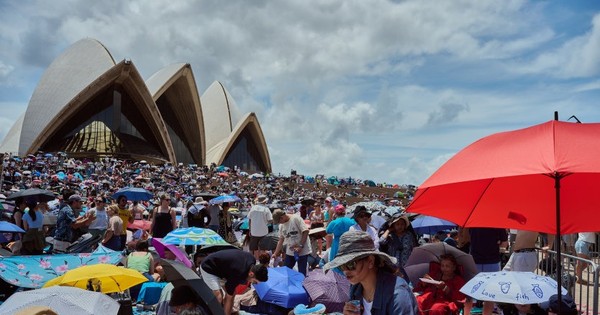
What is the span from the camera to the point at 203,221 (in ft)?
31.8

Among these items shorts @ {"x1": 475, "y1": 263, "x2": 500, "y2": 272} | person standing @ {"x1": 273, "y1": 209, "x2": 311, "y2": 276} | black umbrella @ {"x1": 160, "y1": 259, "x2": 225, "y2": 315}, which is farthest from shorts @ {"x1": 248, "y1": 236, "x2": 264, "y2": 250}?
black umbrella @ {"x1": 160, "y1": 259, "x2": 225, "y2": 315}

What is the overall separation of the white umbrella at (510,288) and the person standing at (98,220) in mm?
5960

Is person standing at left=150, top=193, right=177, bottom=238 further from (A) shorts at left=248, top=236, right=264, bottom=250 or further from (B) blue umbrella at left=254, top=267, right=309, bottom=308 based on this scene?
(B) blue umbrella at left=254, top=267, right=309, bottom=308

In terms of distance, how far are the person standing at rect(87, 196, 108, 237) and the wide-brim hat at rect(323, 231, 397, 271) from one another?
21.7 feet

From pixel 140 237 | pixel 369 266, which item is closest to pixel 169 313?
pixel 369 266

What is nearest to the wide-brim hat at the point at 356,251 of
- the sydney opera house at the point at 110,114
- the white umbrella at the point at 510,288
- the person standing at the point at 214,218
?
the white umbrella at the point at 510,288

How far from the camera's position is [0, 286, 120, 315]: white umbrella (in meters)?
3.15

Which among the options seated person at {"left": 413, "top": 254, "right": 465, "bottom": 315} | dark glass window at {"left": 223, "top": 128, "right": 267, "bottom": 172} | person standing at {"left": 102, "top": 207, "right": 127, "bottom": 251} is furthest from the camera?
dark glass window at {"left": 223, "top": 128, "right": 267, "bottom": 172}

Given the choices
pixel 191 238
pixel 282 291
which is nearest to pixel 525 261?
pixel 282 291

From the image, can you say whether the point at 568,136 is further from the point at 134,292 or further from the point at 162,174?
the point at 162,174

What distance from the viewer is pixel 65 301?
Result: 10.9ft

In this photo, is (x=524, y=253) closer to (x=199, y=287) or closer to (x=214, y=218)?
(x=199, y=287)

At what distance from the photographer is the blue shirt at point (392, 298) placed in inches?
78.6

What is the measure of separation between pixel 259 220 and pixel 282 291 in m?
3.11
